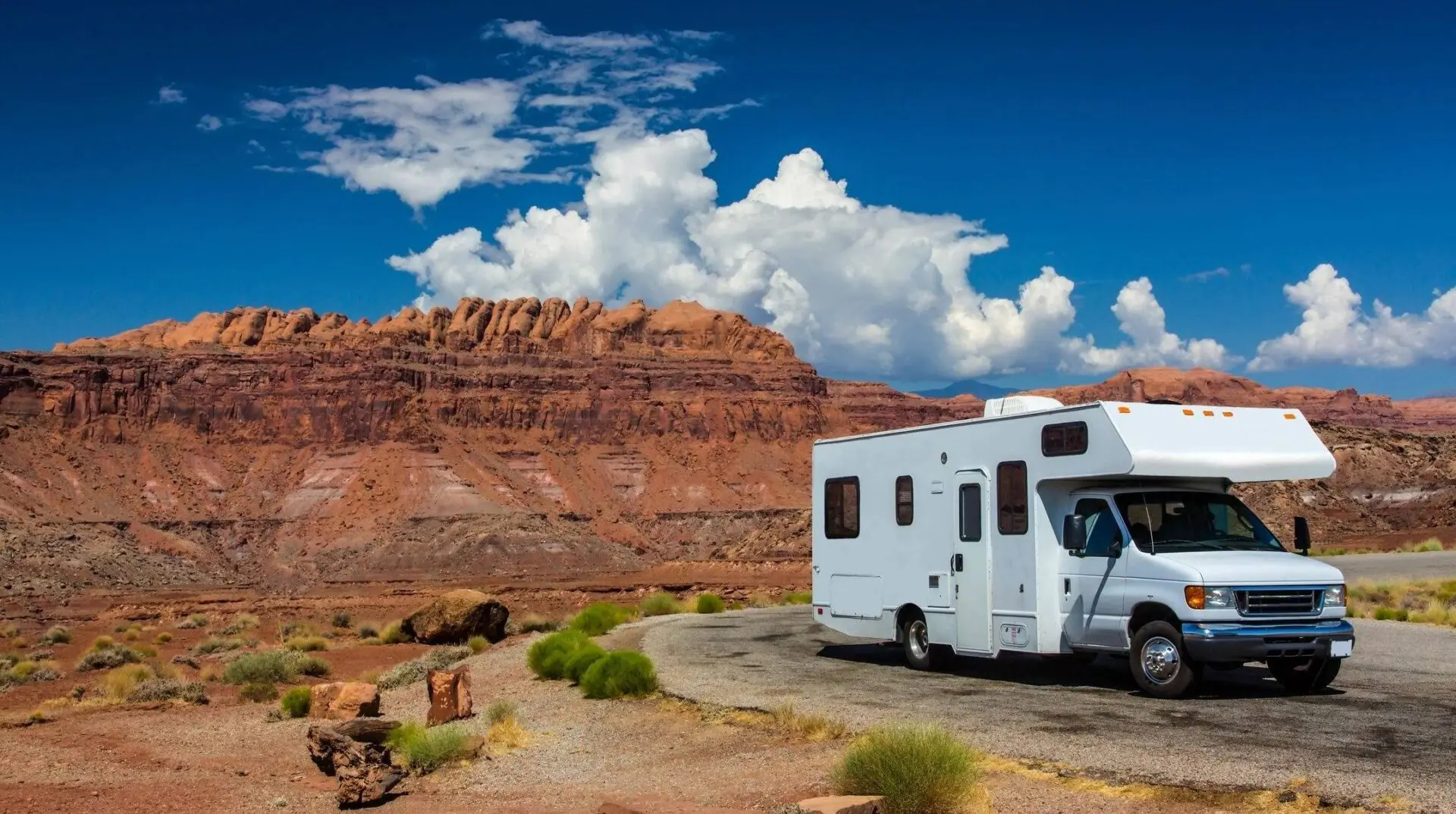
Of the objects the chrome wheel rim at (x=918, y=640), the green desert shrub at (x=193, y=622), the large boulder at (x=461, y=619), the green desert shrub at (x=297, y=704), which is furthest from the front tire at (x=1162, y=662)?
the green desert shrub at (x=193, y=622)

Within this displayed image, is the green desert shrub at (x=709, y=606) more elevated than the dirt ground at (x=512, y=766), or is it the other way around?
the green desert shrub at (x=709, y=606)

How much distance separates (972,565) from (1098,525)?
1875 mm

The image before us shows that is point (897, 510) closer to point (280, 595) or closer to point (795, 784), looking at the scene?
point (795, 784)

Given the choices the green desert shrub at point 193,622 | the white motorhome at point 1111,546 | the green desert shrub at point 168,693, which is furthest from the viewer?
the green desert shrub at point 193,622

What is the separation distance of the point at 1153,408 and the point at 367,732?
915 cm

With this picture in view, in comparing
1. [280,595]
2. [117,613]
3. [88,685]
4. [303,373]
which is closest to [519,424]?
[303,373]

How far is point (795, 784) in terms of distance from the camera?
9.59m

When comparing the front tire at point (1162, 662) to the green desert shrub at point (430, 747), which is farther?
the front tire at point (1162, 662)

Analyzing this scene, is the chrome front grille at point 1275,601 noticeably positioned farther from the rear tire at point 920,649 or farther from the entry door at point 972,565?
the rear tire at point 920,649

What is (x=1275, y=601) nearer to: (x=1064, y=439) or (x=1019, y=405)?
(x=1064, y=439)

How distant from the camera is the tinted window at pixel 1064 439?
1337cm

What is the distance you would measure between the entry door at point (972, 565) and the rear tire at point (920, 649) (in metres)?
0.86

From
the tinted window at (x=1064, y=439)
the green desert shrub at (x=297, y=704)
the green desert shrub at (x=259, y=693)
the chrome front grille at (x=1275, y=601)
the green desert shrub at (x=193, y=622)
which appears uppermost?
the tinted window at (x=1064, y=439)

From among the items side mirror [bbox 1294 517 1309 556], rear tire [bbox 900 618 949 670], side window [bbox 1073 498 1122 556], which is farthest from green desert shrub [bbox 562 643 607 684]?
side mirror [bbox 1294 517 1309 556]
